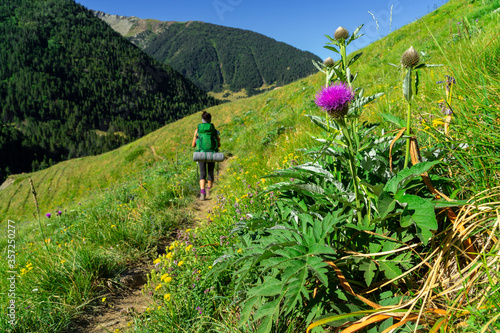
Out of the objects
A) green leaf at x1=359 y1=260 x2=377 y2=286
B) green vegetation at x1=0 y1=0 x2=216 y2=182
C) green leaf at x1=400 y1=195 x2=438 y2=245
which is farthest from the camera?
green vegetation at x1=0 y1=0 x2=216 y2=182

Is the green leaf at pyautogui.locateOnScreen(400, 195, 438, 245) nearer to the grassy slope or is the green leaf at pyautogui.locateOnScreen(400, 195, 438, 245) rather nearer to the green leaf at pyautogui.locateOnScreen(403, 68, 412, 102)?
the green leaf at pyautogui.locateOnScreen(403, 68, 412, 102)

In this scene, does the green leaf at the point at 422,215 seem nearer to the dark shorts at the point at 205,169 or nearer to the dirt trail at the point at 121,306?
the dirt trail at the point at 121,306

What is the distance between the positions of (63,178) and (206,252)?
156 feet

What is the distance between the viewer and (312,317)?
1365 millimetres

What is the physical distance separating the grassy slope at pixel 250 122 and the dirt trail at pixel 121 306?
3.56 m

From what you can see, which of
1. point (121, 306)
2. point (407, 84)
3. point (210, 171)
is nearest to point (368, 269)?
point (407, 84)

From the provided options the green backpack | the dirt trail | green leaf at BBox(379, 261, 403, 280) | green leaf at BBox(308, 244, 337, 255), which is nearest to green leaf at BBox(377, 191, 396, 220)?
green leaf at BBox(379, 261, 403, 280)

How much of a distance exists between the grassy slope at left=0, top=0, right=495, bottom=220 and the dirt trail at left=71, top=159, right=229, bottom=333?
3.56 m

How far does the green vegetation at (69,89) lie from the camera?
130500 millimetres

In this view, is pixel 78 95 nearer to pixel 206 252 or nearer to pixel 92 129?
pixel 92 129

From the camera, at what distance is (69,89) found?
519ft

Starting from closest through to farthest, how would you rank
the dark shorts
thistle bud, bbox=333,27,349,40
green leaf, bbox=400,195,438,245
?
green leaf, bbox=400,195,438,245, thistle bud, bbox=333,27,349,40, the dark shorts

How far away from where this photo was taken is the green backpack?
7.48 meters

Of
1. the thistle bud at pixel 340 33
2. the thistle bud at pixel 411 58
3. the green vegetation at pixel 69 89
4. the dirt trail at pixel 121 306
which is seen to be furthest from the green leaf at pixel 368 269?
the green vegetation at pixel 69 89
